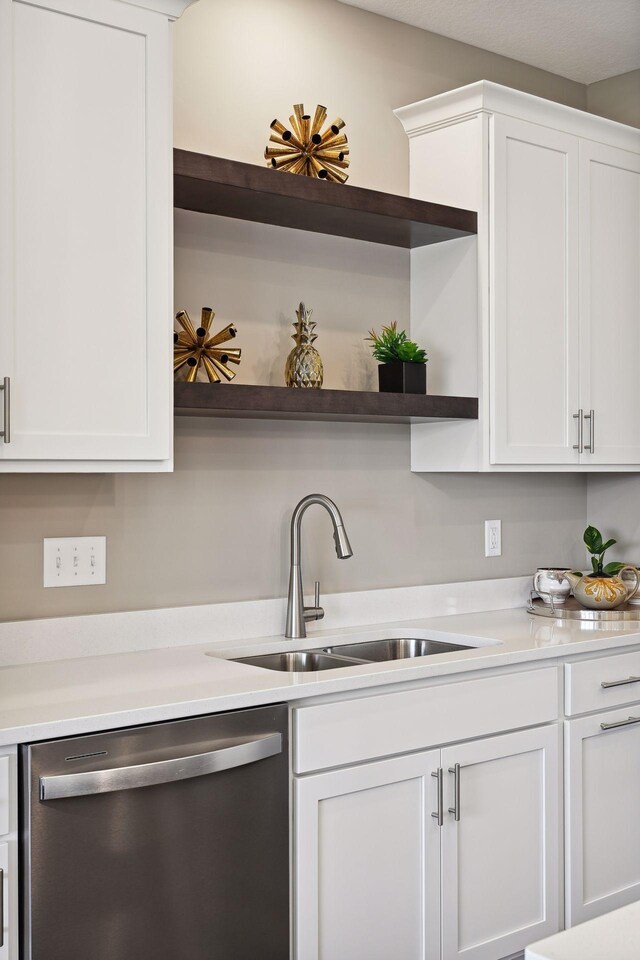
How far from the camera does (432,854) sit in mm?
2238

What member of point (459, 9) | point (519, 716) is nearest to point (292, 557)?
point (519, 716)

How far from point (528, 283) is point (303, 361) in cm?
78

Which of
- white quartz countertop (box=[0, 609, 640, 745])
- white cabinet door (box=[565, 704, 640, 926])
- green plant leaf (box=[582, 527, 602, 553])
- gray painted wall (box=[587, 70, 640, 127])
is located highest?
gray painted wall (box=[587, 70, 640, 127])

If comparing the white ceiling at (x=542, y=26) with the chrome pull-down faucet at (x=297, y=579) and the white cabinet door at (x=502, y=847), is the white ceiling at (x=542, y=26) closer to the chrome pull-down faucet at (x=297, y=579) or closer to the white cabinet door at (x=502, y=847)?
the chrome pull-down faucet at (x=297, y=579)

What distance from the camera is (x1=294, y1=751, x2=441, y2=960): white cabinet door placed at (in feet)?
6.62

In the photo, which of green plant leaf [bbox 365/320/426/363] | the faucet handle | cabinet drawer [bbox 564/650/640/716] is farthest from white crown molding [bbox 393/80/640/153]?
cabinet drawer [bbox 564/650/640/716]

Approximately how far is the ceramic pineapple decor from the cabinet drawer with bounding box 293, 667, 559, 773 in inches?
33.1

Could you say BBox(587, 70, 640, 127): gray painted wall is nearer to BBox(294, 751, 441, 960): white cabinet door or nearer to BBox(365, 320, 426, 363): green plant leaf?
BBox(365, 320, 426, 363): green plant leaf

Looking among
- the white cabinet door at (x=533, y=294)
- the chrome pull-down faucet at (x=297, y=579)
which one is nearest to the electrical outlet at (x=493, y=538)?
the white cabinet door at (x=533, y=294)

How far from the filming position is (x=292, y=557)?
2555 millimetres

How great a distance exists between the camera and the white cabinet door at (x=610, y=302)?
3.03 meters

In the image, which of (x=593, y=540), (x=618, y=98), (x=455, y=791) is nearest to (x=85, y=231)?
(x=455, y=791)

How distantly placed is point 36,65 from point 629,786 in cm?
230

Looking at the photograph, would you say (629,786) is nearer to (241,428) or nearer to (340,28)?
(241,428)
